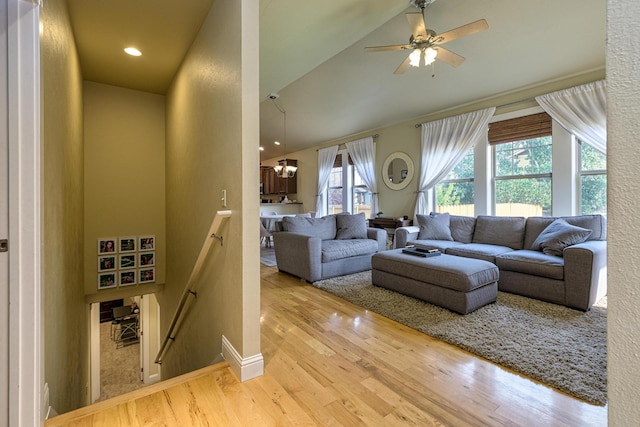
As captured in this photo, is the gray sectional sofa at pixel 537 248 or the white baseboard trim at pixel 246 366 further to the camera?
the gray sectional sofa at pixel 537 248

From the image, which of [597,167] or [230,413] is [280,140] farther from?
[230,413]

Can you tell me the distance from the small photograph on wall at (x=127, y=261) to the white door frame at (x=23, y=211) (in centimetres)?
304

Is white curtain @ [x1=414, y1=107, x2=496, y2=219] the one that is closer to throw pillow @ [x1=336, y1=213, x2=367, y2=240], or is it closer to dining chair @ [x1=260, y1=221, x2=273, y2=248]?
throw pillow @ [x1=336, y1=213, x2=367, y2=240]

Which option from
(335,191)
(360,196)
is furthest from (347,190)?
(335,191)

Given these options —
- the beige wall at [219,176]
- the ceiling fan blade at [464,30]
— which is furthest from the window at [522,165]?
the beige wall at [219,176]

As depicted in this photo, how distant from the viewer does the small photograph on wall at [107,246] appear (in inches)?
147

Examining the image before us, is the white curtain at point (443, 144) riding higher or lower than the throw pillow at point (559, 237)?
higher

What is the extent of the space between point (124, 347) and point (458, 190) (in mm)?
7355

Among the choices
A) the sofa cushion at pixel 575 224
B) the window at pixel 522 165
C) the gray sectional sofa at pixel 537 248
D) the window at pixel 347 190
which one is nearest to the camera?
the gray sectional sofa at pixel 537 248

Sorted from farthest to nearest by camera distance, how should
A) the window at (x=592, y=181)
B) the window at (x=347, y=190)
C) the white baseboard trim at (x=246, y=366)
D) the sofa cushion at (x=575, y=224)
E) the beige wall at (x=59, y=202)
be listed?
the window at (x=347, y=190) → the window at (x=592, y=181) → the sofa cushion at (x=575, y=224) → the white baseboard trim at (x=246, y=366) → the beige wall at (x=59, y=202)

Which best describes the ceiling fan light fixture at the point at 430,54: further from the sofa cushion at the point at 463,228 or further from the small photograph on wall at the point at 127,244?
the small photograph on wall at the point at 127,244

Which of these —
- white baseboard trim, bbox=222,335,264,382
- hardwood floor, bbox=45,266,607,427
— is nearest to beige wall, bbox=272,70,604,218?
hardwood floor, bbox=45,266,607,427

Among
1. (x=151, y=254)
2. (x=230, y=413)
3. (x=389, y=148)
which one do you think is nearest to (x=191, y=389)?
(x=230, y=413)
